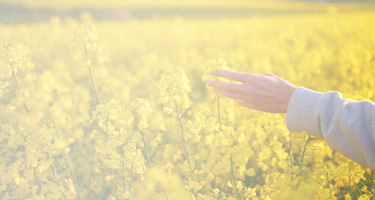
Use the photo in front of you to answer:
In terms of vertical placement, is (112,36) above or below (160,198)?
above

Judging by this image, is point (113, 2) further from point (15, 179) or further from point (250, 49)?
point (15, 179)

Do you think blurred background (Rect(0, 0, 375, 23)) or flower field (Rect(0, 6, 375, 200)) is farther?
blurred background (Rect(0, 0, 375, 23))

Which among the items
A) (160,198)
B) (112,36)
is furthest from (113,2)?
(160,198)

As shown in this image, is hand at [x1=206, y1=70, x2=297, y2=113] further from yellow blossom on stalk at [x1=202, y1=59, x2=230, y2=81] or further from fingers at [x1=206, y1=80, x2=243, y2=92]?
yellow blossom on stalk at [x1=202, y1=59, x2=230, y2=81]

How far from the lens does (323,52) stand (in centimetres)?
468

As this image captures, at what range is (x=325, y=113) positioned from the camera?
893mm

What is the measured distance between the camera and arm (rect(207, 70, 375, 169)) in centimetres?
84

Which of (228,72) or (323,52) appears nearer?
(228,72)

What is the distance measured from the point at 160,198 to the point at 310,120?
634 mm

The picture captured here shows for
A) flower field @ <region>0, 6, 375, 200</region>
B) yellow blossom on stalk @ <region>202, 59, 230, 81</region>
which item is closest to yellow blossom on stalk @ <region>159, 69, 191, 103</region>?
flower field @ <region>0, 6, 375, 200</region>

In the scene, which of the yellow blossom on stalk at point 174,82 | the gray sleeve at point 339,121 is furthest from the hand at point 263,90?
the yellow blossom on stalk at point 174,82

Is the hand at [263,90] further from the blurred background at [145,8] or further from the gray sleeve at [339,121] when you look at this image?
the blurred background at [145,8]

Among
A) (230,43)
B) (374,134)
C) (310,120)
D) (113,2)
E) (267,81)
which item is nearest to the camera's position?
(374,134)

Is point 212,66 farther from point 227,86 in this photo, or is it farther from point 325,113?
point 325,113
